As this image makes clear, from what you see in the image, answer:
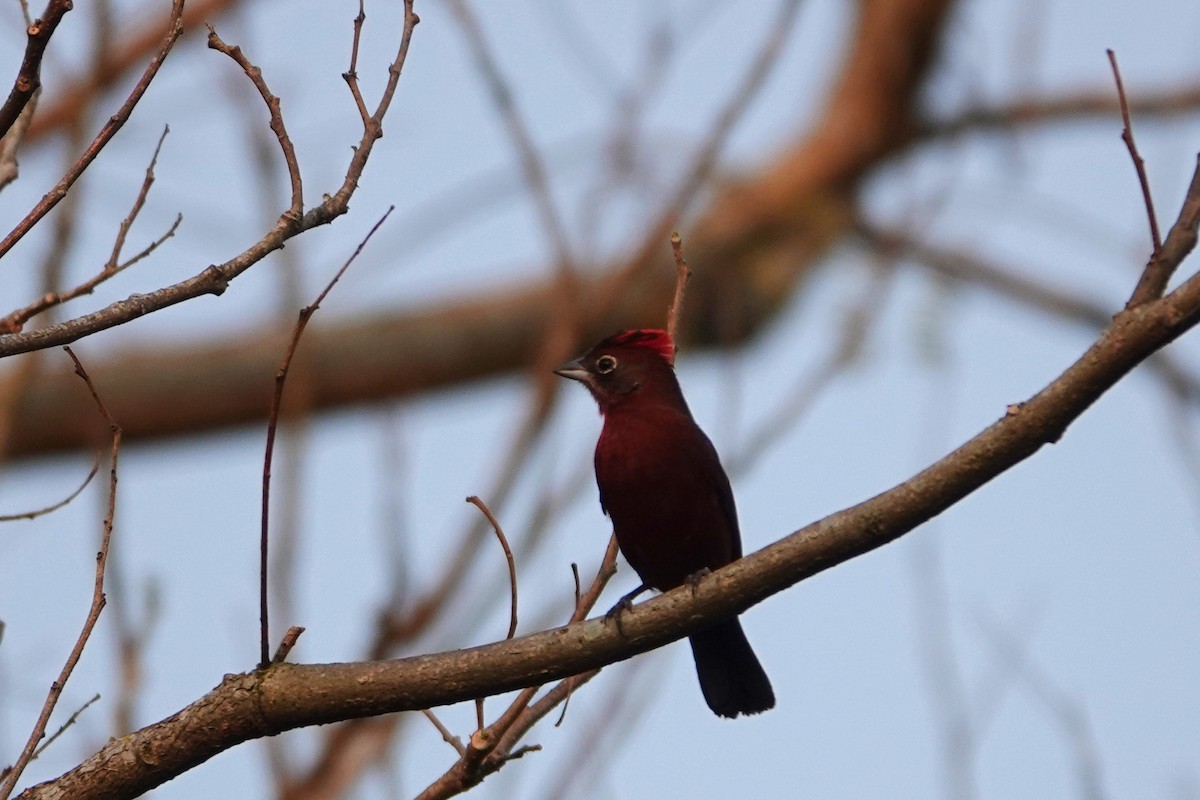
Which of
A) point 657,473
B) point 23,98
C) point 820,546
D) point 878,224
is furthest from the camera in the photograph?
point 878,224

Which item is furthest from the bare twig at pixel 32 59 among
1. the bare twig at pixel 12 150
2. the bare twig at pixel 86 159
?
the bare twig at pixel 12 150

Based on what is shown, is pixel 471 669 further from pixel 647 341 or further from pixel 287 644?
pixel 647 341

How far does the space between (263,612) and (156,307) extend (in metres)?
0.62

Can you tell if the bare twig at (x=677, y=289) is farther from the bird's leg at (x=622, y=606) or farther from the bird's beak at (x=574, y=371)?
the bird's beak at (x=574, y=371)

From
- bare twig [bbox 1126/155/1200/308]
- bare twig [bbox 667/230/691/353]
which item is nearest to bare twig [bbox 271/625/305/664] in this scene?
bare twig [bbox 667/230/691/353]

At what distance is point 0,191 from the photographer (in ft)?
11.6

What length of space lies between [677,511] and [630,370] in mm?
597

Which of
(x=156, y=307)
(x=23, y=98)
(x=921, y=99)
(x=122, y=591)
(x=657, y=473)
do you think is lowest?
(x=156, y=307)

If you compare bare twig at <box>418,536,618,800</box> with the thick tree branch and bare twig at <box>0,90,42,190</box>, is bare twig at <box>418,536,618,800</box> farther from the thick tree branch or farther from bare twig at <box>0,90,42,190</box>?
bare twig at <box>0,90,42,190</box>

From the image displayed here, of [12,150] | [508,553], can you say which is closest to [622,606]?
[508,553]

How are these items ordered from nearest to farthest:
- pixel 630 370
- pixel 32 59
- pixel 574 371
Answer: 1. pixel 32 59
2. pixel 630 370
3. pixel 574 371

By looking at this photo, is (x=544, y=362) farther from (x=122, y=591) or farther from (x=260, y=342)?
(x=260, y=342)

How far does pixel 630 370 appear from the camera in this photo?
4.88 meters

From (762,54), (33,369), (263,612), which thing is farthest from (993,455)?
(33,369)
